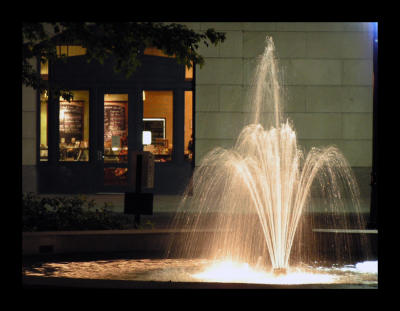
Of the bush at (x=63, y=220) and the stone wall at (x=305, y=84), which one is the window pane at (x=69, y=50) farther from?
the bush at (x=63, y=220)

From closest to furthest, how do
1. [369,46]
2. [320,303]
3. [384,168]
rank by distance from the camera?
[320,303], [384,168], [369,46]

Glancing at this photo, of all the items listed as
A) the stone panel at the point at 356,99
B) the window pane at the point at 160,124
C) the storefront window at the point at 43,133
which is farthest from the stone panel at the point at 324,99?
the storefront window at the point at 43,133

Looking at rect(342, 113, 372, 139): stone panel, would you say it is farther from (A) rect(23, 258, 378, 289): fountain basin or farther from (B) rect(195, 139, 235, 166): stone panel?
(A) rect(23, 258, 378, 289): fountain basin

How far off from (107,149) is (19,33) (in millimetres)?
12790

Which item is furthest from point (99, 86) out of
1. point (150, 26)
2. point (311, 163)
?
point (150, 26)

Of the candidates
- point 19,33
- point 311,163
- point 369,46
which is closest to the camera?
point 19,33

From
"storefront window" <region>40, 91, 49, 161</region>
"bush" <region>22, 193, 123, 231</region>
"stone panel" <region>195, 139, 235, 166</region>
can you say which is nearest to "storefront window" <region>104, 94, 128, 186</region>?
"storefront window" <region>40, 91, 49, 161</region>

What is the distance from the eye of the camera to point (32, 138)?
18828 mm

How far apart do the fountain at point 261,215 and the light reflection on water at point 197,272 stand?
0.5 inches

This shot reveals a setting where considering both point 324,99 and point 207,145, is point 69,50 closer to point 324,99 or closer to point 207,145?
point 207,145

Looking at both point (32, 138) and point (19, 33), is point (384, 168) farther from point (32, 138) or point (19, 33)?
point (32, 138)

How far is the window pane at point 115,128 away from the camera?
1936 centimetres

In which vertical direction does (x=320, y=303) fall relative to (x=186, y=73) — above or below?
below

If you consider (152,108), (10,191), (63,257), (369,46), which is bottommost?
(63,257)
